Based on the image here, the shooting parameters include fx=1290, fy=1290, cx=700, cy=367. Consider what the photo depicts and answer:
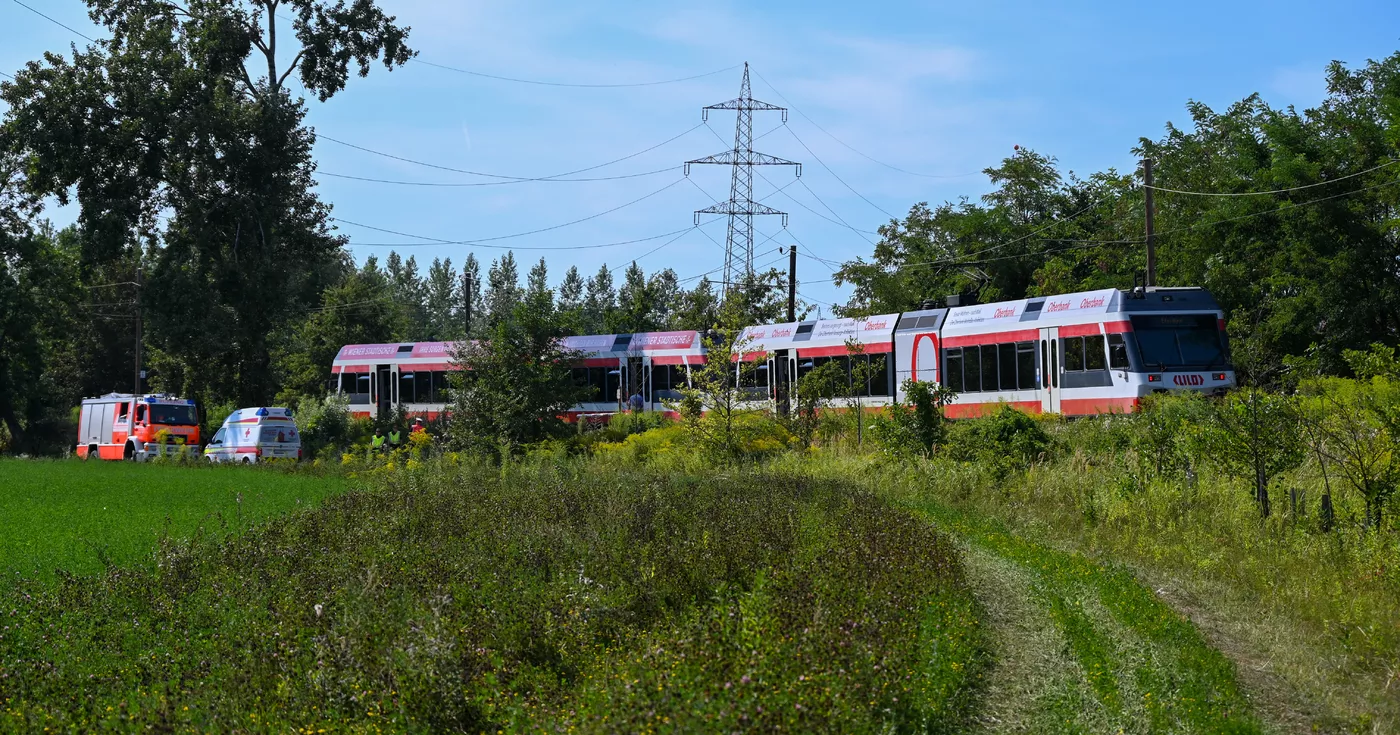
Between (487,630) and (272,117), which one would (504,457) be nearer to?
(487,630)

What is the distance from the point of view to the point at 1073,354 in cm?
2814

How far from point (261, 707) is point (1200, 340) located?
23.6 m

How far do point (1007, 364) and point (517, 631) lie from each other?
22.7 m

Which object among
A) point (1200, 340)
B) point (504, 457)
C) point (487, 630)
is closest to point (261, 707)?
point (487, 630)

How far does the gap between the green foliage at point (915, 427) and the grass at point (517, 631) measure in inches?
334

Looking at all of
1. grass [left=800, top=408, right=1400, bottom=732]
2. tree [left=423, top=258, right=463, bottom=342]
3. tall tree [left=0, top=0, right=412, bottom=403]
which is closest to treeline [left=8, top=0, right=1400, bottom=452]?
tall tree [left=0, top=0, right=412, bottom=403]

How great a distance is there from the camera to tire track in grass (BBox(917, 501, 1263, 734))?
783 cm

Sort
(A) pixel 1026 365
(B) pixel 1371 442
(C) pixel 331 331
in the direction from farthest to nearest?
1. (C) pixel 331 331
2. (A) pixel 1026 365
3. (B) pixel 1371 442

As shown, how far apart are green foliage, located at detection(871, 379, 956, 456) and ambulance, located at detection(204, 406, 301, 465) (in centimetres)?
2119

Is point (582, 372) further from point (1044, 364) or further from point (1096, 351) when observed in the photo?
point (1096, 351)

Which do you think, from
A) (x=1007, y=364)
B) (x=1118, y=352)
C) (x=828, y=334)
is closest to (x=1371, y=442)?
(x=1118, y=352)

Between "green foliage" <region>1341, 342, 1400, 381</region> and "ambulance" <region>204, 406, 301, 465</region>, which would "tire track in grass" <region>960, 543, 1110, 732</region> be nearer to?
"green foliage" <region>1341, 342, 1400, 381</region>

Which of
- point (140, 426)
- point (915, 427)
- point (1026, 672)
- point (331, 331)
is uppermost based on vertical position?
point (331, 331)

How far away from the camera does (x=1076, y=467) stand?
1964 cm
